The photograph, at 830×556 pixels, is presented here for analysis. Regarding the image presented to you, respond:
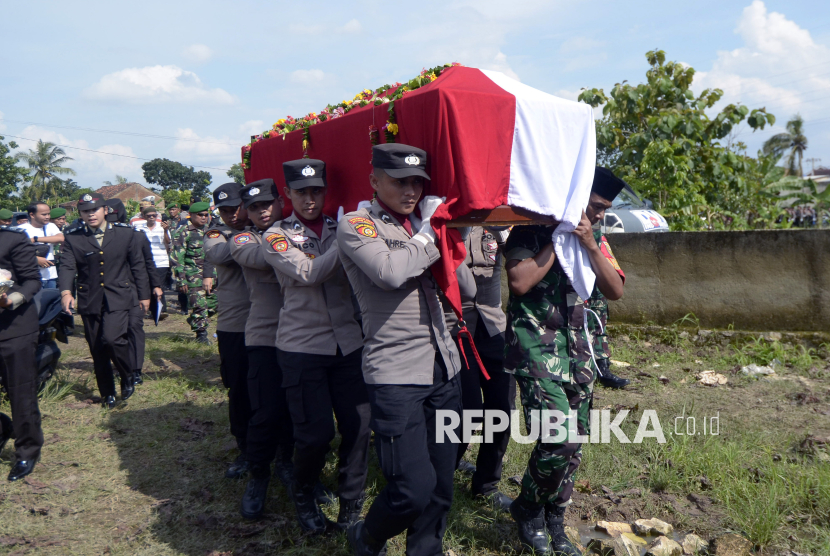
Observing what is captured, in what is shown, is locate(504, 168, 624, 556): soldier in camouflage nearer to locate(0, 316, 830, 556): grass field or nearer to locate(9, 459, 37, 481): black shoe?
locate(0, 316, 830, 556): grass field

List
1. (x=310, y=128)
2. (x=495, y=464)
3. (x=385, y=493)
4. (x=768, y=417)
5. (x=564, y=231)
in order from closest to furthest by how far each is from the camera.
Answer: (x=385, y=493) < (x=564, y=231) < (x=495, y=464) < (x=310, y=128) < (x=768, y=417)

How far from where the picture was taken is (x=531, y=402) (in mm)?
2869

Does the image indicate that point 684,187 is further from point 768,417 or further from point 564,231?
point 564,231

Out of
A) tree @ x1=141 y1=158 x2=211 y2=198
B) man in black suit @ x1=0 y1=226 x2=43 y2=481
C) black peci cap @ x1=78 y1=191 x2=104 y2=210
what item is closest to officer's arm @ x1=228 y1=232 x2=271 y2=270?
man in black suit @ x1=0 y1=226 x2=43 y2=481

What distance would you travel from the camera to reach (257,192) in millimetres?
3568

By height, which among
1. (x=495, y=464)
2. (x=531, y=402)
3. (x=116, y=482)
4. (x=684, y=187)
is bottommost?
(x=116, y=482)

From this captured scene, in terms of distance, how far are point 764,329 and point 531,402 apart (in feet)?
14.7

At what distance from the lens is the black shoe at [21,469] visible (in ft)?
13.5

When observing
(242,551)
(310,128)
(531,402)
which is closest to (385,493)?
(531,402)

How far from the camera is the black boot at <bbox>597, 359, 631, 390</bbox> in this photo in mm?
5523

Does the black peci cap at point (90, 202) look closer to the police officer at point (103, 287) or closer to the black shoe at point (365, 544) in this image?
the police officer at point (103, 287)

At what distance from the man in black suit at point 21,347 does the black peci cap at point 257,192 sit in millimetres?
1686

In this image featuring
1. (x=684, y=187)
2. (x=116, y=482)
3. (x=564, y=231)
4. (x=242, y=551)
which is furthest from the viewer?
(x=684, y=187)

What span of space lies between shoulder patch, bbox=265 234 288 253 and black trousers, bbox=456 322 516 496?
3.70 feet
